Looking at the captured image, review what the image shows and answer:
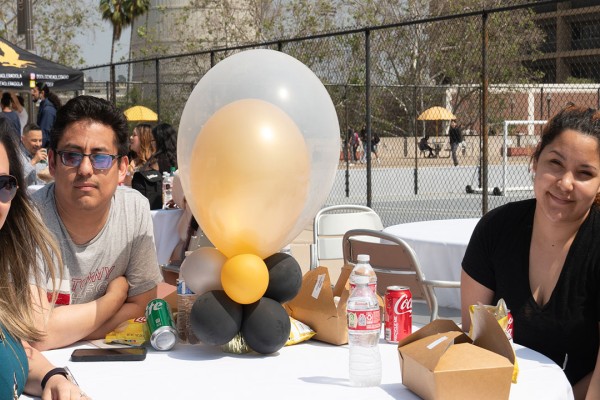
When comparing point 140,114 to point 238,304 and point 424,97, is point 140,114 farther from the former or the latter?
point 238,304

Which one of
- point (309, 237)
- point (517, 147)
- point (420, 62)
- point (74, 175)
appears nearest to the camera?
point (74, 175)

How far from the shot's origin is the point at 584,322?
2570mm

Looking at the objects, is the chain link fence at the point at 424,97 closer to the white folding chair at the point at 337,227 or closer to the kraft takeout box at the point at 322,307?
the white folding chair at the point at 337,227

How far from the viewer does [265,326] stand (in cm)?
232

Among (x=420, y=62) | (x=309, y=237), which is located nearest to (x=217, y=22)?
(x=420, y=62)

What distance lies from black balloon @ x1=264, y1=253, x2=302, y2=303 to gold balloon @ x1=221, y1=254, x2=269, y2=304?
51 mm

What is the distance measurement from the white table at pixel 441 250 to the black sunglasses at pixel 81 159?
276 cm

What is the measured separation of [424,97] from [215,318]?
1727 centimetres

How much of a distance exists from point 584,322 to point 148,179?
205 inches

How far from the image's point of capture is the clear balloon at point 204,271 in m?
2.38

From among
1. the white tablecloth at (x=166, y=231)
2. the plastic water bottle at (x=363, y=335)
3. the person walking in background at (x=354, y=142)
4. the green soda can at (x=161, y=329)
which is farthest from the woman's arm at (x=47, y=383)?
the person walking in background at (x=354, y=142)

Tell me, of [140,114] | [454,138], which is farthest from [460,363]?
[140,114]

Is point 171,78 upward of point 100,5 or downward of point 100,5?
downward

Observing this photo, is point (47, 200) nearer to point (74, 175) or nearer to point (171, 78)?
point (74, 175)
